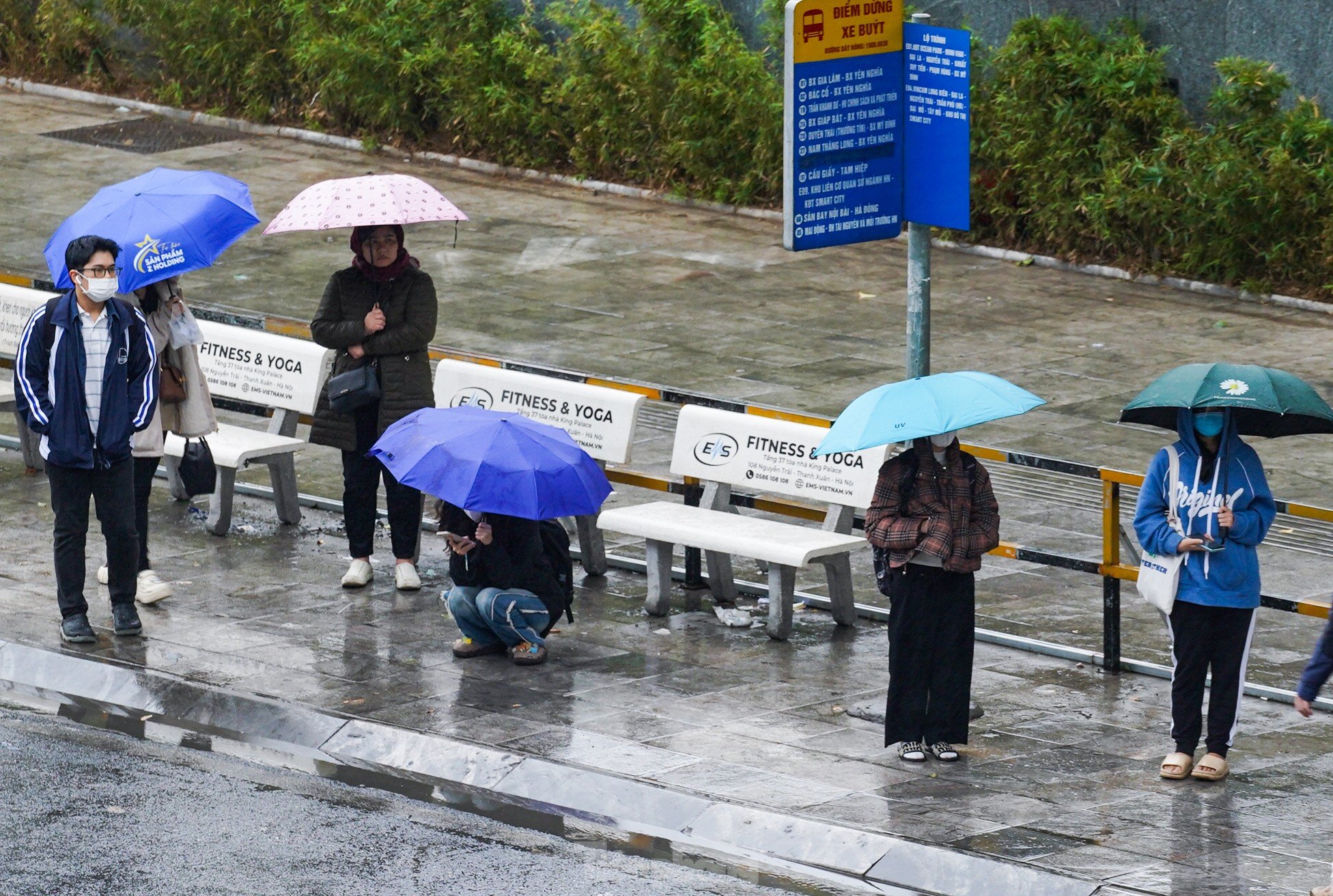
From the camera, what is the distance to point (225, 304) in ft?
55.1

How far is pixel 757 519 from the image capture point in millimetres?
10391

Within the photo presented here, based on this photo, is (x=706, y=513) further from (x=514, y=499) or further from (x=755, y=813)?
(x=755, y=813)

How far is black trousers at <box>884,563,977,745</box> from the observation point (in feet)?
27.1

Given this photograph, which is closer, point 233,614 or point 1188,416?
point 1188,416

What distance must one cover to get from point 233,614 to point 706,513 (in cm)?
233

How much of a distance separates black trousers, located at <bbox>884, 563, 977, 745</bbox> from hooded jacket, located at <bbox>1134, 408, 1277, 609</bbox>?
781 mm

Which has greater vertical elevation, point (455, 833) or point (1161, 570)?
point (1161, 570)

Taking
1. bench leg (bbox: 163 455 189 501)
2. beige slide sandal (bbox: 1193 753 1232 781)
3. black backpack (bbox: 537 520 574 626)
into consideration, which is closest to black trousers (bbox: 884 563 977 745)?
beige slide sandal (bbox: 1193 753 1232 781)

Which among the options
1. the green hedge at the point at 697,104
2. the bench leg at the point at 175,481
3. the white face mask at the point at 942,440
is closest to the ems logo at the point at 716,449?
the white face mask at the point at 942,440

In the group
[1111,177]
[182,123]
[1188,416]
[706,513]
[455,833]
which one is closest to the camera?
[455,833]

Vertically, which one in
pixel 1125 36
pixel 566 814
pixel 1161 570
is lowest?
pixel 566 814

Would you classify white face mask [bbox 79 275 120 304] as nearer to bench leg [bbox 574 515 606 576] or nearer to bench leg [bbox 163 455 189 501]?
bench leg [bbox 574 515 606 576]

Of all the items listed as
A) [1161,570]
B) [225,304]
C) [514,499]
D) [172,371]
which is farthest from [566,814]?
[225,304]

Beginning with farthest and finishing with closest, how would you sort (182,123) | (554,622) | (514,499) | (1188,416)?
(182,123) < (554,622) < (514,499) < (1188,416)
